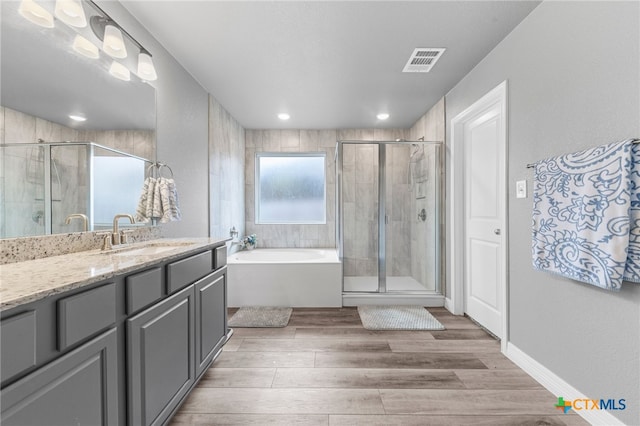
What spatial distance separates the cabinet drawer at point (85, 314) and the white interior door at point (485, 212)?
2462 mm

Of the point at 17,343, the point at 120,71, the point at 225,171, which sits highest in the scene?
the point at 120,71

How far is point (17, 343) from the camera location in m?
0.75

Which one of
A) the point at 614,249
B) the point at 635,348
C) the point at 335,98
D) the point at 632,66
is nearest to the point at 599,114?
the point at 632,66

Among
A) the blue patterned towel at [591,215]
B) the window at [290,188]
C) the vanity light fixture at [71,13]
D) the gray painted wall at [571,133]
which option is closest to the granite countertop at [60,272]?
the vanity light fixture at [71,13]

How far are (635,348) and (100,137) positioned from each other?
2.91 m

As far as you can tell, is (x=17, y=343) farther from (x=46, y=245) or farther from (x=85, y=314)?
(x=46, y=245)

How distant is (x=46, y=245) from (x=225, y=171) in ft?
8.02

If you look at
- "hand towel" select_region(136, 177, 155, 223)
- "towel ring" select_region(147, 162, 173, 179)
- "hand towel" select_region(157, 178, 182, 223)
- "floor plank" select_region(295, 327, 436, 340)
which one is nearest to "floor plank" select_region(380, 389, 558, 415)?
"floor plank" select_region(295, 327, 436, 340)

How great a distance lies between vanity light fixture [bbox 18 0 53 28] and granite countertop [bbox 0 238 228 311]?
110cm

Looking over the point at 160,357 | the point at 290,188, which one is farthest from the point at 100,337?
the point at 290,188

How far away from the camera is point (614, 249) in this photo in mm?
1339

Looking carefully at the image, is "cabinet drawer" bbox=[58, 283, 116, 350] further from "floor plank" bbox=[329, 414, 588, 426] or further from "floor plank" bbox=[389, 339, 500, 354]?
"floor plank" bbox=[389, 339, 500, 354]

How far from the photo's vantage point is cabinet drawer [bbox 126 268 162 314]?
1173 mm

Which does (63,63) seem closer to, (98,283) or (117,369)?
(98,283)
